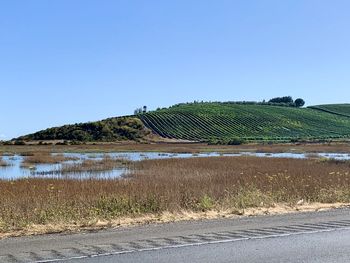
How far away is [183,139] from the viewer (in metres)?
124

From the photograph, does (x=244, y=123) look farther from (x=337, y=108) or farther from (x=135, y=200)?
(x=135, y=200)

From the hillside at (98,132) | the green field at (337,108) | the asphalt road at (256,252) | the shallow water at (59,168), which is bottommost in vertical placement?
the asphalt road at (256,252)

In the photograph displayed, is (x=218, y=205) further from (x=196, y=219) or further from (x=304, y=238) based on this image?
(x=304, y=238)

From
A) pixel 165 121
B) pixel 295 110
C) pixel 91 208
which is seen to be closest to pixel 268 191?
pixel 91 208

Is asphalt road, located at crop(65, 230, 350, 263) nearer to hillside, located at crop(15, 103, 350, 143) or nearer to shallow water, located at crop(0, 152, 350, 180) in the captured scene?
shallow water, located at crop(0, 152, 350, 180)

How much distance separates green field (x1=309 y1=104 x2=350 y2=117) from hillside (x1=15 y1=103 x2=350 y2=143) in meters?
5.63

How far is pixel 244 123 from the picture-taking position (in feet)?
478

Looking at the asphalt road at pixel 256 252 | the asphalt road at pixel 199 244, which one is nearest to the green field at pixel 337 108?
the asphalt road at pixel 199 244

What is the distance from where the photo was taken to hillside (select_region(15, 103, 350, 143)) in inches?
4978

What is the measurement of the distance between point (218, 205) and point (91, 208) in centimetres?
364

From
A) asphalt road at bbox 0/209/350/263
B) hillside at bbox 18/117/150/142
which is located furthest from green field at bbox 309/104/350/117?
asphalt road at bbox 0/209/350/263

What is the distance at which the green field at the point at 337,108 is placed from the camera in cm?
17838

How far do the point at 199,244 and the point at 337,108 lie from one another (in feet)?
619

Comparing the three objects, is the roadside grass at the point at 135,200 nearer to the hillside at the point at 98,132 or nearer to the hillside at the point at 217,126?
the hillside at the point at 217,126
